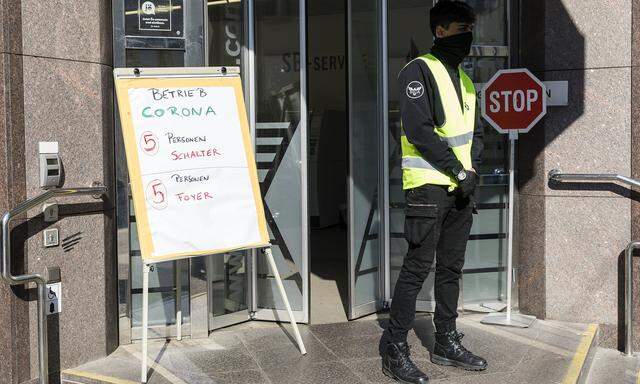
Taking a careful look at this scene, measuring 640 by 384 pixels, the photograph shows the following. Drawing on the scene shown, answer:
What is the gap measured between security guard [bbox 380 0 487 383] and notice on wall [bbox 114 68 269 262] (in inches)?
38.3

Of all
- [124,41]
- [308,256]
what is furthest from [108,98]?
[308,256]

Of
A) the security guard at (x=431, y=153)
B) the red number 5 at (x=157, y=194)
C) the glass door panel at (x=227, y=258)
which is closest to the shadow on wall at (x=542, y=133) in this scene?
the security guard at (x=431, y=153)

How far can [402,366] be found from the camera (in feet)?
14.1

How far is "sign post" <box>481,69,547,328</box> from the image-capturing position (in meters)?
5.47

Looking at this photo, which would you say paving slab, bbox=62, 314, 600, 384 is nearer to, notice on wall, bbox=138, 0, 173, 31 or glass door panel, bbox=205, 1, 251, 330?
glass door panel, bbox=205, 1, 251, 330

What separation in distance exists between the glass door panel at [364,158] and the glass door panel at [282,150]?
0.37 m

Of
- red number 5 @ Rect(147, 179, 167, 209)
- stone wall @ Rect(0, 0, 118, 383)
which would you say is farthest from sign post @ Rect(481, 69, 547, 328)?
stone wall @ Rect(0, 0, 118, 383)

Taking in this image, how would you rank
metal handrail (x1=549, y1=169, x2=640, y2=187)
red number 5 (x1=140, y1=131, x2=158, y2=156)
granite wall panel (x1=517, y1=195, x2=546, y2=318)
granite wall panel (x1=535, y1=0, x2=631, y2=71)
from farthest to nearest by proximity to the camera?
granite wall panel (x1=517, y1=195, x2=546, y2=318) < granite wall panel (x1=535, y1=0, x2=631, y2=71) < metal handrail (x1=549, y1=169, x2=640, y2=187) < red number 5 (x1=140, y1=131, x2=158, y2=156)

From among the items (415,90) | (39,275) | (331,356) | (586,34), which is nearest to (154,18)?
(39,275)

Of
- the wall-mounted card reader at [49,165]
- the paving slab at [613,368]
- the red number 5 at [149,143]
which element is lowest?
the paving slab at [613,368]

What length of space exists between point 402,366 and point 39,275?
2.09 meters

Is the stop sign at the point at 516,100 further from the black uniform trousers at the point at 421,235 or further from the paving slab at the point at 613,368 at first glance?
the paving slab at the point at 613,368

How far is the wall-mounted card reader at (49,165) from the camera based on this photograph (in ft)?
14.8

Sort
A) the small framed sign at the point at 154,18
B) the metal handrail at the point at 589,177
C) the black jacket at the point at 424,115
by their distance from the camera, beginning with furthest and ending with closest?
the metal handrail at the point at 589,177 → the small framed sign at the point at 154,18 → the black jacket at the point at 424,115
